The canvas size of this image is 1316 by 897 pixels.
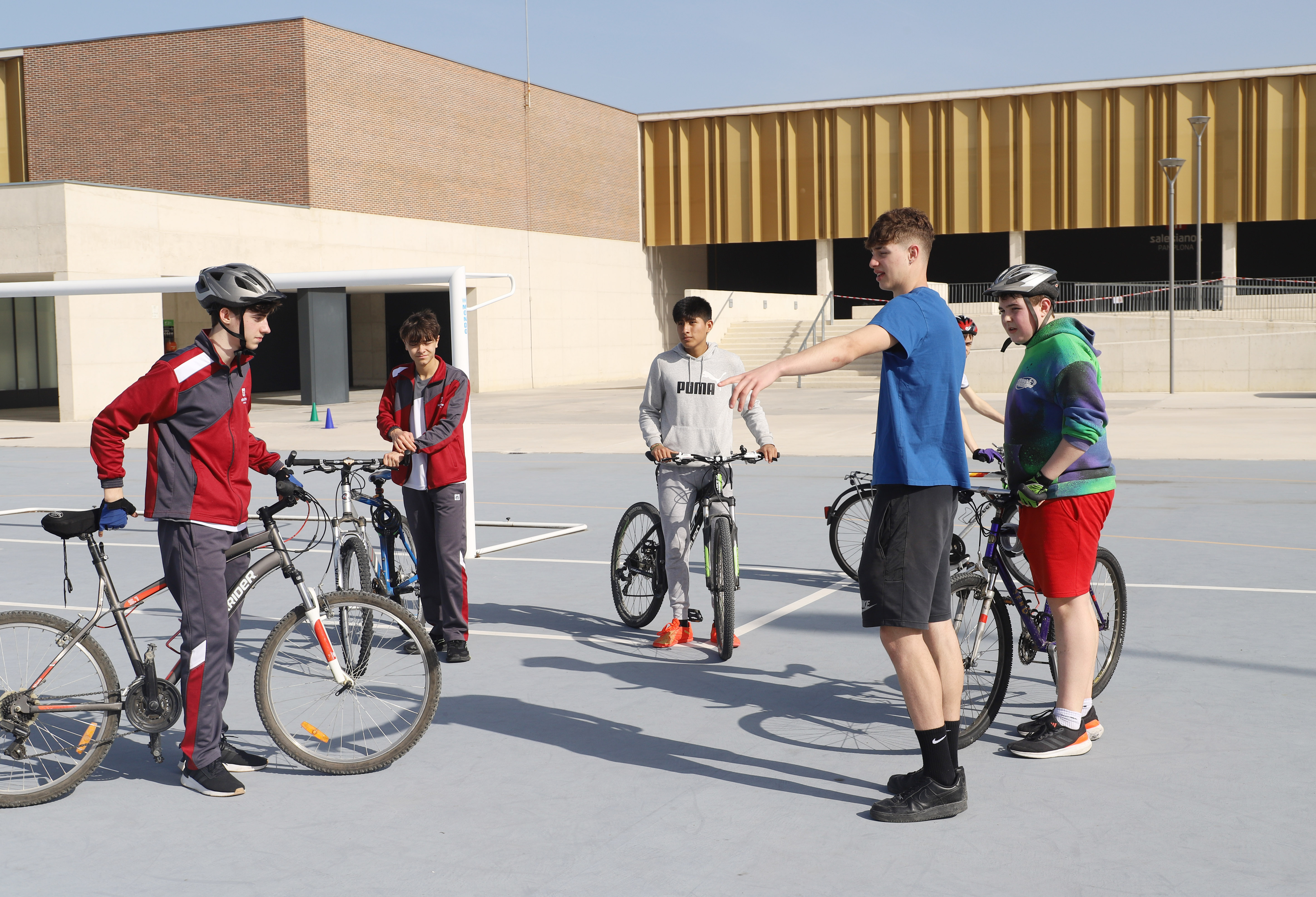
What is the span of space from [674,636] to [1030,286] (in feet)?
9.63

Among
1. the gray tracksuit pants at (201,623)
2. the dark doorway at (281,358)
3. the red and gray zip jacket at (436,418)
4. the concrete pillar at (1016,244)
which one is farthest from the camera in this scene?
the concrete pillar at (1016,244)

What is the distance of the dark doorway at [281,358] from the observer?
4122 centimetres

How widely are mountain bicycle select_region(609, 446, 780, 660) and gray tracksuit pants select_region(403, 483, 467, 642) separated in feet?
3.29

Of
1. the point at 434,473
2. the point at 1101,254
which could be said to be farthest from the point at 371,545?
the point at 1101,254

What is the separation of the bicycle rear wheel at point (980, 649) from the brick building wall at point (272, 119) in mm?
31215

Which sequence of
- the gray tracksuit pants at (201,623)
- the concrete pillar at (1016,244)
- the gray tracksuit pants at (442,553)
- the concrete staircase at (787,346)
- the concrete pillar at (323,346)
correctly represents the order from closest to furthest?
the gray tracksuit pants at (201,623) → the gray tracksuit pants at (442,553) → the concrete pillar at (323,346) → the concrete staircase at (787,346) → the concrete pillar at (1016,244)

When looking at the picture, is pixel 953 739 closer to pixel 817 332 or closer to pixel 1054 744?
pixel 1054 744

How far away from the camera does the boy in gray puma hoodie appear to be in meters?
7.05

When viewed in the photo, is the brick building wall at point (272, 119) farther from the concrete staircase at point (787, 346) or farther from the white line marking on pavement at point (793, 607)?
the white line marking on pavement at point (793, 607)

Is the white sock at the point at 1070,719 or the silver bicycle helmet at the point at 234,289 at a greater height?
the silver bicycle helmet at the point at 234,289

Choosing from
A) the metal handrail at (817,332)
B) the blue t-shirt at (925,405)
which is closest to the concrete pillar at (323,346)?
the metal handrail at (817,332)

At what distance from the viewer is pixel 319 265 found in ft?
111

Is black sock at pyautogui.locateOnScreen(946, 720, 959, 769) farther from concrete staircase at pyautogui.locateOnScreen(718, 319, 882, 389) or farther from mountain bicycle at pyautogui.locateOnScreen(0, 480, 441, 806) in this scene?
concrete staircase at pyautogui.locateOnScreen(718, 319, 882, 389)

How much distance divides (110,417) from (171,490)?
33 centimetres
